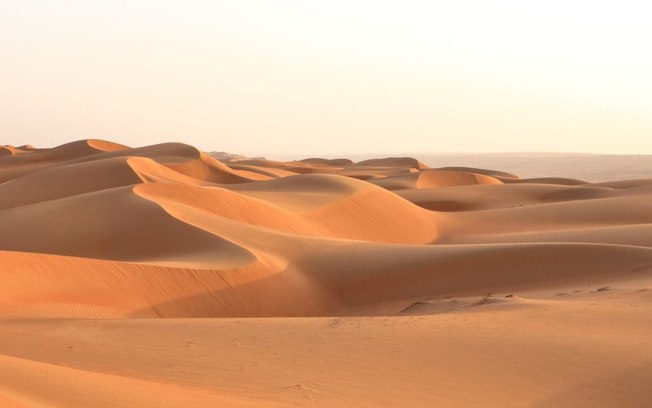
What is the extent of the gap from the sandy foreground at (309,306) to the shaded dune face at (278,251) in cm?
5

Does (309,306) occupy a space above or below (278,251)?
below

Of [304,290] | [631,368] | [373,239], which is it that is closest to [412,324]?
[631,368]

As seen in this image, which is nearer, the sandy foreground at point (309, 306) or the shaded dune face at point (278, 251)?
the sandy foreground at point (309, 306)

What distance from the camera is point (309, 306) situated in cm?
1392

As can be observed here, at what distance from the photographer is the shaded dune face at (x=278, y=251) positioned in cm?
1225

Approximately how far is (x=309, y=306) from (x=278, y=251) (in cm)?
234

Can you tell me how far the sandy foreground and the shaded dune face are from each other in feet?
A: 0.15

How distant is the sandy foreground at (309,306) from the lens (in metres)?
6.66

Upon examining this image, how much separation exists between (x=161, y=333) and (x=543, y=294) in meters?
6.53

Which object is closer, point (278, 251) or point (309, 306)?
point (309, 306)

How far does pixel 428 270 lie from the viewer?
1511 cm

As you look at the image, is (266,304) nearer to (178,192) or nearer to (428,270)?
(428,270)

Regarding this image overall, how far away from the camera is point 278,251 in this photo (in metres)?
16.0

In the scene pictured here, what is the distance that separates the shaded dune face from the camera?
12250 millimetres
